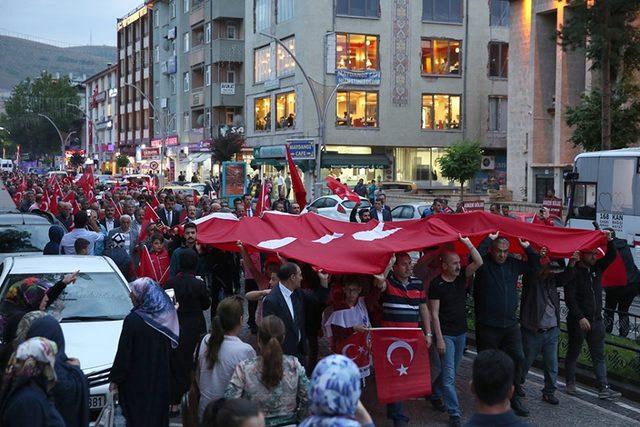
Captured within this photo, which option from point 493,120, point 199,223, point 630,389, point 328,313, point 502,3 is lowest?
point 630,389

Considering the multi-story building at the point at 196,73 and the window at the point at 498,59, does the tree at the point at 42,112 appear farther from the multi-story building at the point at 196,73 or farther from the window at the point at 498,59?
the window at the point at 498,59

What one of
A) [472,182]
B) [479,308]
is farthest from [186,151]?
[479,308]

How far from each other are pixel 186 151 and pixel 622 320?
59743mm

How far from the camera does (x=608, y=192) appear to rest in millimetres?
21312

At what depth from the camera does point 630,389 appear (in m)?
10.3

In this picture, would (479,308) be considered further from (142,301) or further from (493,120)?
(493,120)

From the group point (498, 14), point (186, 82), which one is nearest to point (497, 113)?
point (498, 14)

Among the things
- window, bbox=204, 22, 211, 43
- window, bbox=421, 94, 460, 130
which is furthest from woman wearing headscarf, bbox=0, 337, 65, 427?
window, bbox=204, 22, 211, 43

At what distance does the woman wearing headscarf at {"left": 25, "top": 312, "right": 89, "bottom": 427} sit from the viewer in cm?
577

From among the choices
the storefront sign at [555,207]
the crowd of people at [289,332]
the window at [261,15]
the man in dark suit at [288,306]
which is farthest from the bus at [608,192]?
the window at [261,15]

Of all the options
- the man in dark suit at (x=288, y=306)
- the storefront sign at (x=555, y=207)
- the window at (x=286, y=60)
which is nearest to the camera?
the man in dark suit at (x=288, y=306)

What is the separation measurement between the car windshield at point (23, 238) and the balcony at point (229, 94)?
4701 centimetres

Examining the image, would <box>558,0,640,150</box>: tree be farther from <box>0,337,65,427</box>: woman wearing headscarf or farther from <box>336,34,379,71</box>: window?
<box>0,337,65,427</box>: woman wearing headscarf

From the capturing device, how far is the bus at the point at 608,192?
2048 centimetres
